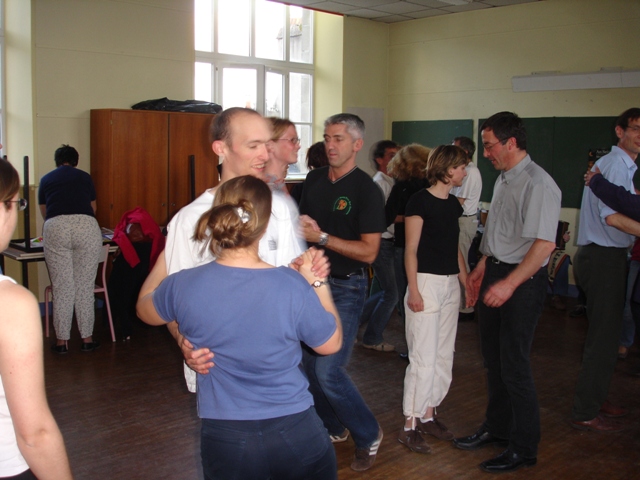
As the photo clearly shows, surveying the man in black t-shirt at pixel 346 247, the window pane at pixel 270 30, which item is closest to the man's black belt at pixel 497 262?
the man in black t-shirt at pixel 346 247

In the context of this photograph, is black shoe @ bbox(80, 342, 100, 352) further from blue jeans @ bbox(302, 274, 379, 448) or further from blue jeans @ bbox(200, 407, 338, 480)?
blue jeans @ bbox(200, 407, 338, 480)

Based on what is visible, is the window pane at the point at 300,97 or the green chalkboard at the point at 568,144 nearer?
the green chalkboard at the point at 568,144

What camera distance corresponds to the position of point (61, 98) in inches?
263

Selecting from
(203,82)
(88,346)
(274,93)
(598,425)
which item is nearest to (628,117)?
(598,425)

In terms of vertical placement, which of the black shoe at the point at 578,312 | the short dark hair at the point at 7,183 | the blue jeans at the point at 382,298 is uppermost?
the short dark hair at the point at 7,183

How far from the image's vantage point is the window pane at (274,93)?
29.9 feet

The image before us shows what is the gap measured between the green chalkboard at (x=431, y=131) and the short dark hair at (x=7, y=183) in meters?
7.82

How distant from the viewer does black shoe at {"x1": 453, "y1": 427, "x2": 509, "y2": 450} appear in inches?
141

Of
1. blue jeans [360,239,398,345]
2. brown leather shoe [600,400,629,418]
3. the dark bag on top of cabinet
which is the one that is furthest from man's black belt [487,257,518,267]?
the dark bag on top of cabinet

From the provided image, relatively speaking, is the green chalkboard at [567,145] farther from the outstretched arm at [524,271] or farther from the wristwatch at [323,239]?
the wristwatch at [323,239]

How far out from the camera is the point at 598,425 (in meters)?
3.85

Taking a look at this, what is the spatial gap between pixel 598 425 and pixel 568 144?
4.66 meters

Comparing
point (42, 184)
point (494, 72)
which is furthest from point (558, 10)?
point (42, 184)

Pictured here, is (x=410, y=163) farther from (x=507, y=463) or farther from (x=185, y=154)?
(x=185, y=154)
